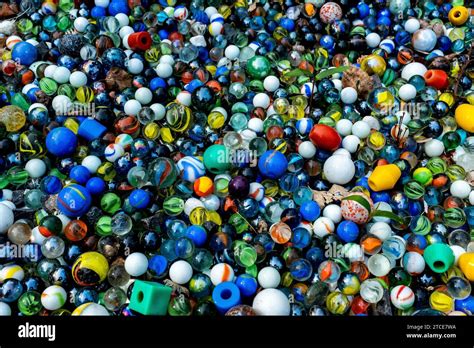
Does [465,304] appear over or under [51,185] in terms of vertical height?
under

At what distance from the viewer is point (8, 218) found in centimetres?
353

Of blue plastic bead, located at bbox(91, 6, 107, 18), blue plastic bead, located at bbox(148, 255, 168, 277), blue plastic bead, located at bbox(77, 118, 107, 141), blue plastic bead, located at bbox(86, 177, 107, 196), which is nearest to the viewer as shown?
blue plastic bead, located at bbox(148, 255, 168, 277)

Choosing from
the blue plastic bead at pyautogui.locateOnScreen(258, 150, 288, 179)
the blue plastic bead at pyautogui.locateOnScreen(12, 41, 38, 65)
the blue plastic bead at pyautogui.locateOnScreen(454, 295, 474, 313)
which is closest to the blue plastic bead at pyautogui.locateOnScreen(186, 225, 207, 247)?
the blue plastic bead at pyautogui.locateOnScreen(258, 150, 288, 179)

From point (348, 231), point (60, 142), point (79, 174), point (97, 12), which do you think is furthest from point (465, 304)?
point (97, 12)

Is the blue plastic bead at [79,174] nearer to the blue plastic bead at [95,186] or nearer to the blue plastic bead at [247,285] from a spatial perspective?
the blue plastic bead at [95,186]

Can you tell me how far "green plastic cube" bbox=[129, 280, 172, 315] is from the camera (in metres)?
2.98

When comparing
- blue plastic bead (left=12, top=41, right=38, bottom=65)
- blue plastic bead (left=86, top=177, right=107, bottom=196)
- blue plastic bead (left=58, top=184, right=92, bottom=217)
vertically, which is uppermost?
blue plastic bead (left=12, top=41, right=38, bottom=65)

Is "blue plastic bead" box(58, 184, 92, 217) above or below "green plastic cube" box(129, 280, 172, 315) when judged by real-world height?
above

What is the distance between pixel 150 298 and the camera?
2967 millimetres

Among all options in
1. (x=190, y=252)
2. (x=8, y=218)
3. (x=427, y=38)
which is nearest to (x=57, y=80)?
(x=8, y=218)

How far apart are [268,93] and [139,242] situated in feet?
6.43

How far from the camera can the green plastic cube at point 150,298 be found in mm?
2979

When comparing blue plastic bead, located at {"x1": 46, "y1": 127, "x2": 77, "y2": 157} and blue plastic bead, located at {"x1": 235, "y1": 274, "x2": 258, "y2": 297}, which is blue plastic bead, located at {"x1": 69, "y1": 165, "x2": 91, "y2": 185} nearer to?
blue plastic bead, located at {"x1": 46, "y1": 127, "x2": 77, "y2": 157}

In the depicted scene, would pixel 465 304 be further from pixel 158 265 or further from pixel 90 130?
pixel 90 130
